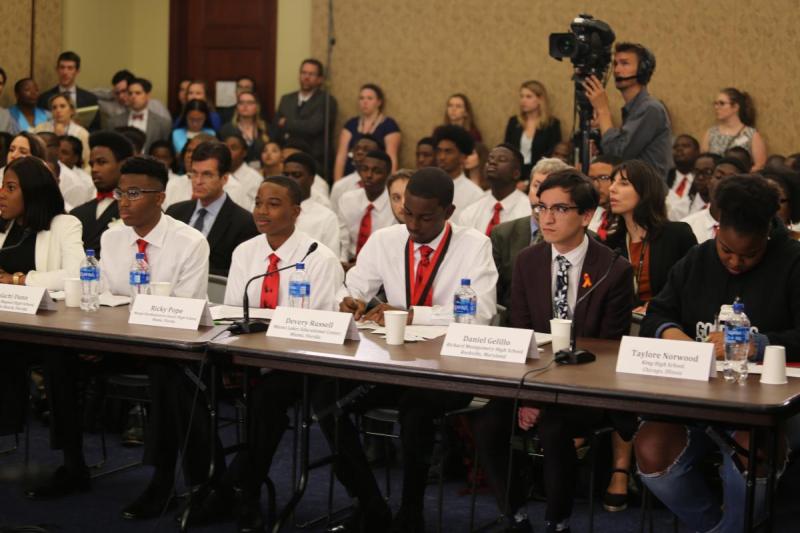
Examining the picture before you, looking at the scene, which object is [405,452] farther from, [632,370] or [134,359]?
[134,359]

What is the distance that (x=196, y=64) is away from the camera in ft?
39.0

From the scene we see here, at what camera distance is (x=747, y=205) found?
11.6 ft

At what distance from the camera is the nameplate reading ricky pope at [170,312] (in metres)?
4.02

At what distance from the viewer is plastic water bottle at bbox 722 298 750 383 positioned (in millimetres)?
3203

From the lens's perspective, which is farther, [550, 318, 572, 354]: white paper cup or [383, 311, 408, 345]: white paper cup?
[383, 311, 408, 345]: white paper cup

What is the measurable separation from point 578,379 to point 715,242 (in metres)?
1.00

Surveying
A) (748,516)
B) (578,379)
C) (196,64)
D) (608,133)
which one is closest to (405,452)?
(578,379)

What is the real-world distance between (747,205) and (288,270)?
1976 millimetres

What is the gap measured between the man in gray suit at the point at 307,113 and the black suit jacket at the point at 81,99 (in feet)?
5.37

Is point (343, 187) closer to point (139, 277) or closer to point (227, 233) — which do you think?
point (227, 233)

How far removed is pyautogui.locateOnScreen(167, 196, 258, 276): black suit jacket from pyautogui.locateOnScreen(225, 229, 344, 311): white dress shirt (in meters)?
1.38

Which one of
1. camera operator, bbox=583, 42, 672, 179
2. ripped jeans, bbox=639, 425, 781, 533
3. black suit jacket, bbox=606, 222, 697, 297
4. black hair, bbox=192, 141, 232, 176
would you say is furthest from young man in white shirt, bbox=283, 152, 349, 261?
ripped jeans, bbox=639, 425, 781, 533

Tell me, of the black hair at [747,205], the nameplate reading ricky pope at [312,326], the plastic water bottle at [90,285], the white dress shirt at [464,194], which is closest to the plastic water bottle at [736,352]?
the black hair at [747,205]

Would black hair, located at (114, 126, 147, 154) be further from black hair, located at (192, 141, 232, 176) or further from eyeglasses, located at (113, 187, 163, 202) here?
eyeglasses, located at (113, 187, 163, 202)
